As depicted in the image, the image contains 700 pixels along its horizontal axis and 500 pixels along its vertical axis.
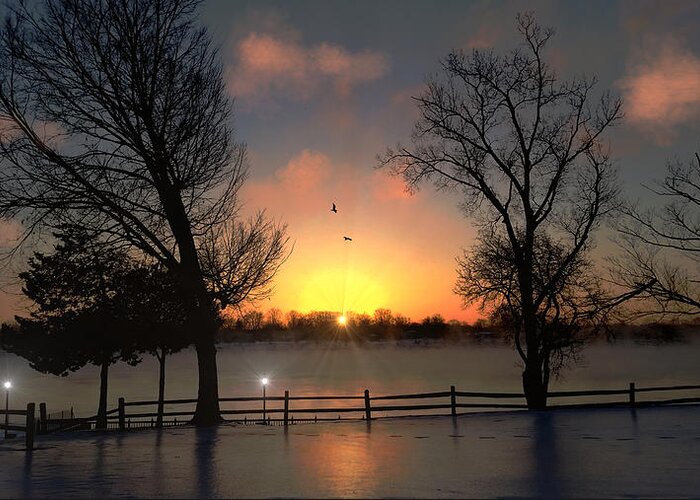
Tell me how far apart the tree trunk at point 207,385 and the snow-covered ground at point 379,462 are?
9.76 feet

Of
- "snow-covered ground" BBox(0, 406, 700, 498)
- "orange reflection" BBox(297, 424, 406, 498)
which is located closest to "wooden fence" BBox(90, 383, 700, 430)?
"snow-covered ground" BBox(0, 406, 700, 498)

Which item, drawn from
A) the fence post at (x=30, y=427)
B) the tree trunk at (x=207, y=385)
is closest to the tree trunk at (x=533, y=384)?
the tree trunk at (x=207, y=385)

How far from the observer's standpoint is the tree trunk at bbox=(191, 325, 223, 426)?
2502 cm

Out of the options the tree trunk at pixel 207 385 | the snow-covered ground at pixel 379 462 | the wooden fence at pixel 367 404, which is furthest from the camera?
the wooden fence at pixel 367 404

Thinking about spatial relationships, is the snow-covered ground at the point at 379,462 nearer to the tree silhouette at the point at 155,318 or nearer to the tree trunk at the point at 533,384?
the tree trunk at the point at 533,384

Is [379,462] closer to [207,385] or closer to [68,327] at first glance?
[207,385]

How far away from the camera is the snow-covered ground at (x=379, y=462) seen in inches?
419

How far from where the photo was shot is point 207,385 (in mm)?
25094

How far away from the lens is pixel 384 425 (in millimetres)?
22312

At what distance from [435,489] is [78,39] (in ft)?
61.8

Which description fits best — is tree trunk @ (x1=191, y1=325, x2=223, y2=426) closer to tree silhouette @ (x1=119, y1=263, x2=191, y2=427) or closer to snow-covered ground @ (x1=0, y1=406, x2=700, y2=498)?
snow-covered ground @ (x1=0, y1=406, x2=700, y2=498)

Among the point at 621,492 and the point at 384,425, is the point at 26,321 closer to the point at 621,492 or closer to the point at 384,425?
the point at 384,425

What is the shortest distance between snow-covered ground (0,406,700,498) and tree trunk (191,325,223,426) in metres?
2.98

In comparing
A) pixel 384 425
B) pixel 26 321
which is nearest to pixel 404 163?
pixel 384 425
